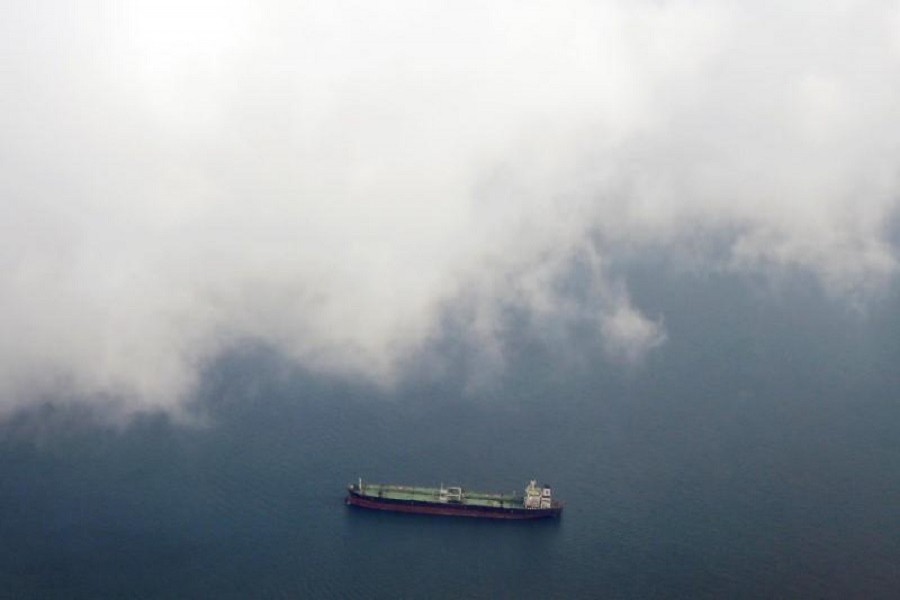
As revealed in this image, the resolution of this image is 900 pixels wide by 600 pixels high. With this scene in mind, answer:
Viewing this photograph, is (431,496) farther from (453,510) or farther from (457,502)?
(457,502)

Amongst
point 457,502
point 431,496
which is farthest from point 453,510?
point 431,496

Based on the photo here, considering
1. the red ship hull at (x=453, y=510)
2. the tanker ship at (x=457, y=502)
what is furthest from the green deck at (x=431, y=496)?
the red ship hull at (x=453, y=510)

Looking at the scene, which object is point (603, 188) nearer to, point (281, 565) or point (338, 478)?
point (338, 478)

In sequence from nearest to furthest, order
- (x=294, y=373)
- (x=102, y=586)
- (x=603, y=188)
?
(x=102, y=586) < (x=294, y=373) < (x=603, y=188)

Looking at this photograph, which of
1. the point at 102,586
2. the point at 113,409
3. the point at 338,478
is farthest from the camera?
the point at 113,409

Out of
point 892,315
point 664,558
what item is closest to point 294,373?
point 664,558

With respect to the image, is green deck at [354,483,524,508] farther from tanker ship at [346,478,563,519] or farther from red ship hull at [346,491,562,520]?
red ship hull at [346,491,562,520]

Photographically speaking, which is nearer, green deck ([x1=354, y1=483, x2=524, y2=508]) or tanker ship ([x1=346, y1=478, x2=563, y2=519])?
tanker ship ([x1=346, y1=478, x2=563, y2=519])

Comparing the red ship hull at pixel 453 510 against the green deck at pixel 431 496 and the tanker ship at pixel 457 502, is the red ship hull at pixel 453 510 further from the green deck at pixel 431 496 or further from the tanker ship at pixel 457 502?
the green deck at pixel 431 496

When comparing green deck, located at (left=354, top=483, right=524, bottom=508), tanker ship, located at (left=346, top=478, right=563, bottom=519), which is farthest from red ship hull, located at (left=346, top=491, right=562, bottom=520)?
green deck, located at (left=354, top=483, right=524, bottom=508)
